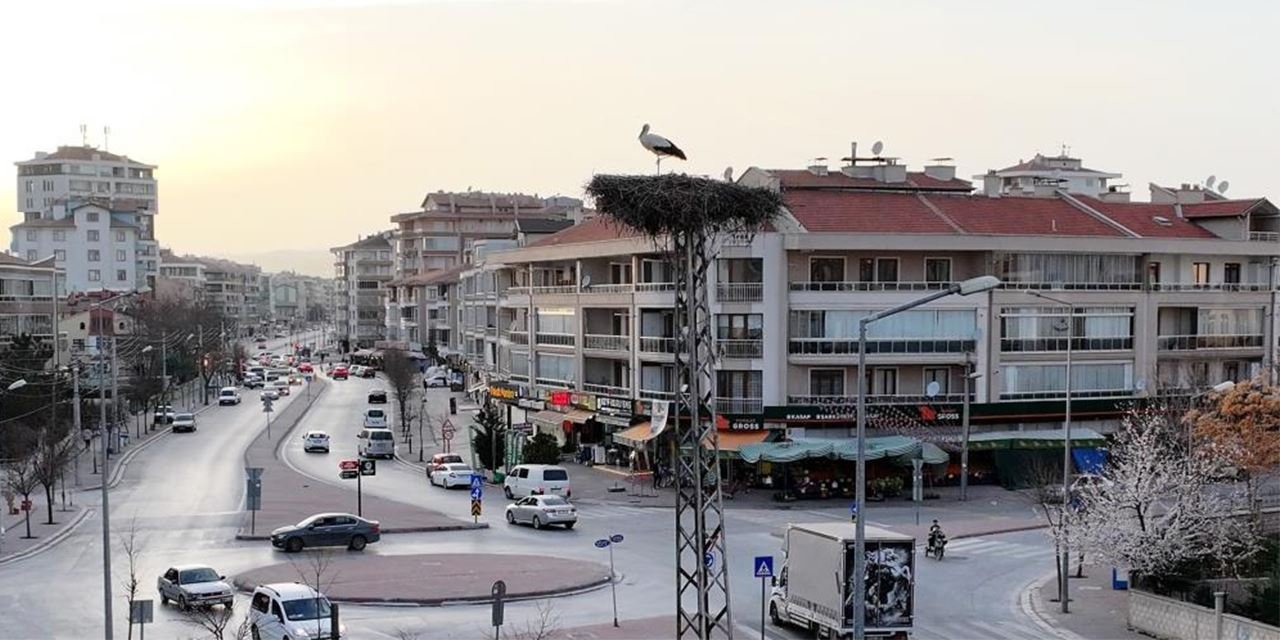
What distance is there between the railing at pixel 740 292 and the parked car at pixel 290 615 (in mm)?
30001

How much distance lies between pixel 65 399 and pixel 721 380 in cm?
3809

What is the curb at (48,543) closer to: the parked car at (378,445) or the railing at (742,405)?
the parked car at (378,445)

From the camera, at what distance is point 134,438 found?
78812mm

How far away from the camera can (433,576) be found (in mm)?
35438

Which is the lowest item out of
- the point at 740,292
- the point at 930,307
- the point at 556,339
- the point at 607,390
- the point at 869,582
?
the point at 869,582

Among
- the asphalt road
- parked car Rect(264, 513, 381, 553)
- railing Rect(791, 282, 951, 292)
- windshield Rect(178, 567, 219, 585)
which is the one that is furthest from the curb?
railing Rect(791, 282, 951, 292)

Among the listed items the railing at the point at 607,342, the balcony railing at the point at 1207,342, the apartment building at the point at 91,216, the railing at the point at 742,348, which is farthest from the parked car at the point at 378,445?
the apartment building at the point at 91,216

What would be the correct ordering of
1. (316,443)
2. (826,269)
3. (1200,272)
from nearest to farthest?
(826,269)
(1200,272)
(316,443)

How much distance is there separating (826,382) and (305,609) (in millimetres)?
32148

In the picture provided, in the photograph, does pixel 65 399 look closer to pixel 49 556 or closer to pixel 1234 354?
pixel 49 556

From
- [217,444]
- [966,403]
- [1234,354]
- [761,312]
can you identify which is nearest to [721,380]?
[761,312]

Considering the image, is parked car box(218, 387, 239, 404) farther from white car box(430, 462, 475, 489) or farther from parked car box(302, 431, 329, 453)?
white car box(430, 462, 475, 489)

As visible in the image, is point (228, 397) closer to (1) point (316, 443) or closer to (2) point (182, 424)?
(2) point (182, 424)

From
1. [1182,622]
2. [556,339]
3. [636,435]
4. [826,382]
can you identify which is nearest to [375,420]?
[556,339]
